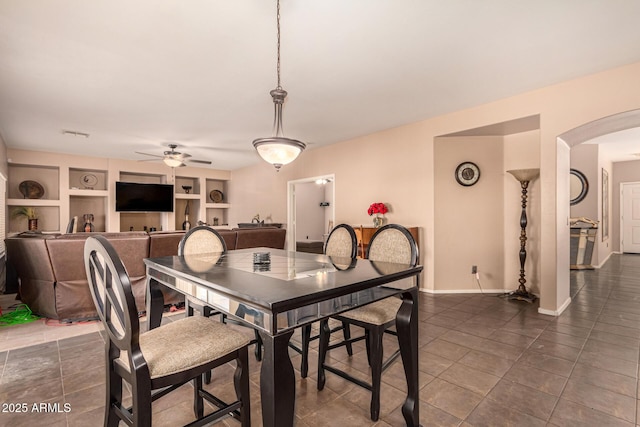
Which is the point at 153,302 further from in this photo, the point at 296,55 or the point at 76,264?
the point at 296,55

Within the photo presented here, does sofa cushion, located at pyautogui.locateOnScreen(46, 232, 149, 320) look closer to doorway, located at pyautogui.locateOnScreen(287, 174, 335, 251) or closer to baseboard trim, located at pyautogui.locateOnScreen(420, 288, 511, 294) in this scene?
baseboard trim, located at pyautogui.locateOnScreen(420, 288, 511, 294)

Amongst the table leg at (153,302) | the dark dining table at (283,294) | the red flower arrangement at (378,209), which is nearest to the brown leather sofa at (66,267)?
the table leg at (153,302)

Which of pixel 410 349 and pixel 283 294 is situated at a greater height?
pixel 283 294

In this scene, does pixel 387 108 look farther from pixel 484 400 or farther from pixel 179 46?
pixel 484 400

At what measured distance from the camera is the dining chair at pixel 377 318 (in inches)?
64.7

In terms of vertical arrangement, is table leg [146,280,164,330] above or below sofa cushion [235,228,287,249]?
below

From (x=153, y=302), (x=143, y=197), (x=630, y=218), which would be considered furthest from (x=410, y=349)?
(x=630, y=218)

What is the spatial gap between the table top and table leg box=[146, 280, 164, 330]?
93mm

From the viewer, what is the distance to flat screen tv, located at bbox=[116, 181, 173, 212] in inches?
278

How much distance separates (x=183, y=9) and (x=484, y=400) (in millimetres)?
3094

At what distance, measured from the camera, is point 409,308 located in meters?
1.60

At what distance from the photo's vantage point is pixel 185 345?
132cm

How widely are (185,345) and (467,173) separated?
13.5 feet

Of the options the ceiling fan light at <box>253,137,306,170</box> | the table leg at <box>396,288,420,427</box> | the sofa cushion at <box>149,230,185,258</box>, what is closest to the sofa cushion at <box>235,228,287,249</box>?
the sofa cushion at <box>149,230,185,258</box>
